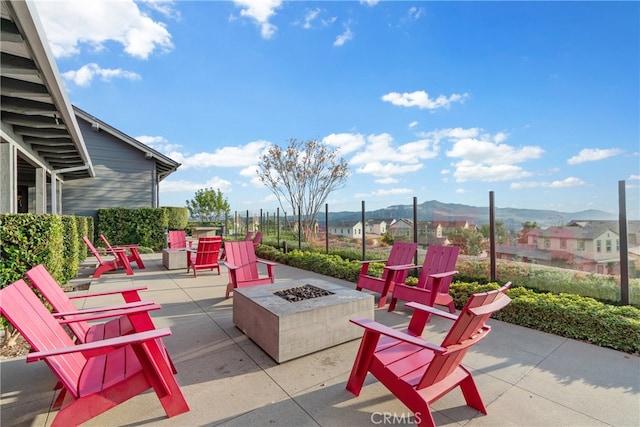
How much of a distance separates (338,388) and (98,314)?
1.99 meters

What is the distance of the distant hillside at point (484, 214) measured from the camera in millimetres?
4791

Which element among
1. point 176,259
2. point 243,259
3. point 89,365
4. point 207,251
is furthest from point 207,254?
point 89,365

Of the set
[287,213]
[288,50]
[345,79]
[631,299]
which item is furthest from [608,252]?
[287,213]

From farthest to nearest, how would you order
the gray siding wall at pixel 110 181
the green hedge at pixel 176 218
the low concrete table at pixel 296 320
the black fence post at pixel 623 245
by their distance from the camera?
the green hedge at pixel 176 218 → the gray siding wall at pixel 110 181 → the black fence post at pixel 623 245 → the low concrete table at pixel 296 320

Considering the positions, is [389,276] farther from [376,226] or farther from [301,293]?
[376,226]

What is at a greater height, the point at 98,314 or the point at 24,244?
the point at 24,244

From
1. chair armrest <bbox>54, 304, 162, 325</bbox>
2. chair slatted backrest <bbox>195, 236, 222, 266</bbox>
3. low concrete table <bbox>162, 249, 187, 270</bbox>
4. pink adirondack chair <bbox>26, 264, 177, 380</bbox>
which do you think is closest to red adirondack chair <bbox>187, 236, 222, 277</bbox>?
chair slatted backrest <bbox>195, 236, 222, 266</bbox>

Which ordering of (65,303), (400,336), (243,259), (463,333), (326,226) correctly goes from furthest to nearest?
(326,226) < (243,259) < (65,303) < (400,336) < (463,333)

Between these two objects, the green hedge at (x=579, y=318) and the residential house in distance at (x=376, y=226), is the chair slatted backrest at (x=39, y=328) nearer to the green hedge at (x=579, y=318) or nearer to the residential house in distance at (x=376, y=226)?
the green hedge at (x=579, y=318)

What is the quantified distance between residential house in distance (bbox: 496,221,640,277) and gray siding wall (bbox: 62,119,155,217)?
1409 centimetres

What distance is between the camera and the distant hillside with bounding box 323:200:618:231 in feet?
15.7

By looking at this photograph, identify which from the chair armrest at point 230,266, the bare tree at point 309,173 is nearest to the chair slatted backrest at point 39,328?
→ the chair armrest at point 230,266

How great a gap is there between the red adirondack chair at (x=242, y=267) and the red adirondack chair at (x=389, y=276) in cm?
157

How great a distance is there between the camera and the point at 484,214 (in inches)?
219
